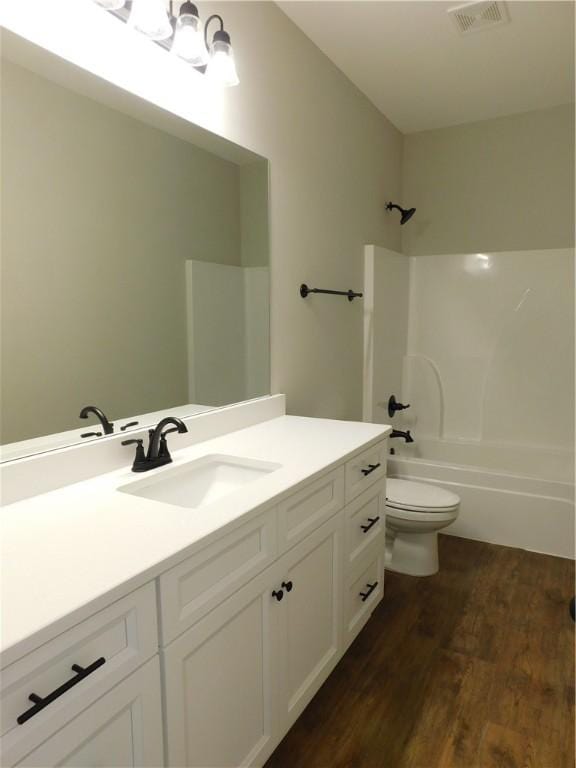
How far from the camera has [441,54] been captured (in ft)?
8.04

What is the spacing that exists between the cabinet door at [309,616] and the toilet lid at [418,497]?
0.79m

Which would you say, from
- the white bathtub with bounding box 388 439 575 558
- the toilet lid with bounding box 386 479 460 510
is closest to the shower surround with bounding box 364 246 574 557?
the white bathtub with bounding box 388 439 575 558

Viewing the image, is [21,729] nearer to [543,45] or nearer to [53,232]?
[53,232]

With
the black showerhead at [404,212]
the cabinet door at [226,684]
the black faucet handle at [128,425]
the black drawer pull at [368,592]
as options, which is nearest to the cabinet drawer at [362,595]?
the black drawer pull at [368,592]

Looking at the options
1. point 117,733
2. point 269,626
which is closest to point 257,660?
point 269,626

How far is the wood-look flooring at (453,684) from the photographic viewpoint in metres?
1.48

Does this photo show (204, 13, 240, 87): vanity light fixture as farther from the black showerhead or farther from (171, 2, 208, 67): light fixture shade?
the black showerhead

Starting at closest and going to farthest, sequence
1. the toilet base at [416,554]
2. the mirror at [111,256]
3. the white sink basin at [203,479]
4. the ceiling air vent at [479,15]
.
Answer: the mirror at [111,256] → the white sink basin at [203,479] → the ceiling air vent at [479,15] → the toilet base at [416,554]

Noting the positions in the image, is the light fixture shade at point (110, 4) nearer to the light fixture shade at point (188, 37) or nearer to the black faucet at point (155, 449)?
the light fixture shade at point (188, 37)

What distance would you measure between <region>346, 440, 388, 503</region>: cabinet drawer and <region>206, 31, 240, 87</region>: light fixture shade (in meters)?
1.32

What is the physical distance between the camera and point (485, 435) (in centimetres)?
343

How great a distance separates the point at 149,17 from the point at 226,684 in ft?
5.68

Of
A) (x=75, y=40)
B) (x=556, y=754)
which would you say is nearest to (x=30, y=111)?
(x=75, y=40)

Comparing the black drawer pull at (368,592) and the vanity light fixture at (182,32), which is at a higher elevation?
the vanity light fixture at (182,32)
